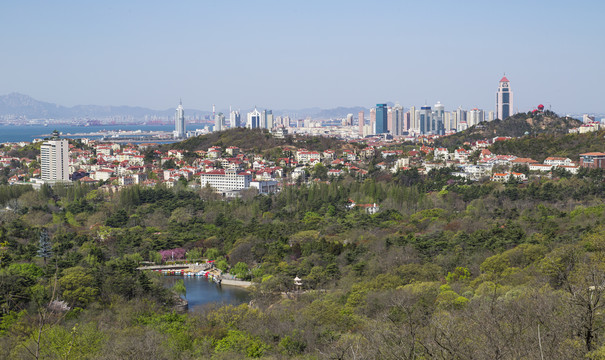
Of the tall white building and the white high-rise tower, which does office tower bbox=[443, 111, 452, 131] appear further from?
the white high-rise tower

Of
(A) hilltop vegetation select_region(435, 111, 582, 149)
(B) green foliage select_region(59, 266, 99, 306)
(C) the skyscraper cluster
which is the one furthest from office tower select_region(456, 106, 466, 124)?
(B) green foliage select_region(59, 266, 99, 306)

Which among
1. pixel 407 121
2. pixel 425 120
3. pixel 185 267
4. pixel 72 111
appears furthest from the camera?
pixel 72 111

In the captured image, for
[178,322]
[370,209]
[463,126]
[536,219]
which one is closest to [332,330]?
[178,322]

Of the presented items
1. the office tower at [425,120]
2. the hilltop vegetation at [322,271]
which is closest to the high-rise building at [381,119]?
A: the office tower at [425,120]

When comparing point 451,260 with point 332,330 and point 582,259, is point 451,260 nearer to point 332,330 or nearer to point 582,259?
point 582,259

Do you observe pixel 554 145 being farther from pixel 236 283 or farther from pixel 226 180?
pixel 236 283

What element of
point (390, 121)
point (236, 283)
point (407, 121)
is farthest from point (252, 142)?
point (407, 121)
